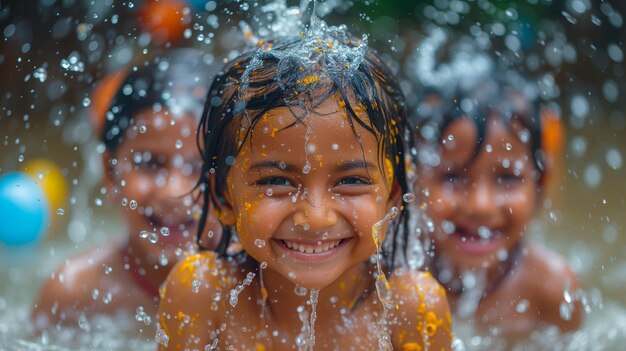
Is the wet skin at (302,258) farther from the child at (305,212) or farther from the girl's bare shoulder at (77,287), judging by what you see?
the girl's bare shoulder at (77,287)

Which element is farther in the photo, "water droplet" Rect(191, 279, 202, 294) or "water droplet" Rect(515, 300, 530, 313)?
"water droplet" Rect(515, 300, 530, 313)

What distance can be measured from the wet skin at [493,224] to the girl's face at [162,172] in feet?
2.50

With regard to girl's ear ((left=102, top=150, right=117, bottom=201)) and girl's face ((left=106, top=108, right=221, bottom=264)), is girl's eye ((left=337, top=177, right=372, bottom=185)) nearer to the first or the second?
girl's face ((left=106, top=108, right=221, bottom=264))

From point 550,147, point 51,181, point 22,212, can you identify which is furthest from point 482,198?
point 22,212

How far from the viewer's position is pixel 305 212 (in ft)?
5.03

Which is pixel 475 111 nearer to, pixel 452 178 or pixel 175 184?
pixel 452 178

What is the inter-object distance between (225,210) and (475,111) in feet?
4.45

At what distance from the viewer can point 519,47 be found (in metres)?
4.11

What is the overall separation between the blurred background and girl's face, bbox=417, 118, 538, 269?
39 cm

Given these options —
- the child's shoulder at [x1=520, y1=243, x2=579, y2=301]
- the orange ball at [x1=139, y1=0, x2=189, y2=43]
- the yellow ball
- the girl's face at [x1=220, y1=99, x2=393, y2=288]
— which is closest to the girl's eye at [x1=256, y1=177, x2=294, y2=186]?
the girl's face at [x1=220, y1=99, x2=393, y2=288]

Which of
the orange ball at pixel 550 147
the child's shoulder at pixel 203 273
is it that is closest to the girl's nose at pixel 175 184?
the child's shoulder at pixel 203 273

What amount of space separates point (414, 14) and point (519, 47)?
600 millimetres

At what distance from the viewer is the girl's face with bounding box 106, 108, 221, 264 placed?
2680mm

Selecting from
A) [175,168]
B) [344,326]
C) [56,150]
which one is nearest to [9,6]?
[56,150]
